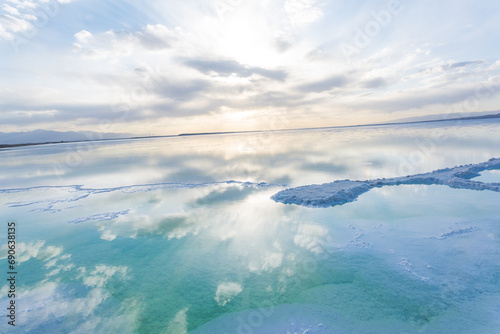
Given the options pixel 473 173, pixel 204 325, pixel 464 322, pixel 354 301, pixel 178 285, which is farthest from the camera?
pixel 473 173

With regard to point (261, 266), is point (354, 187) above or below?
above

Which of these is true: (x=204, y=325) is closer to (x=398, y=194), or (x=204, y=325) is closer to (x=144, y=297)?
(x=144, y=297)

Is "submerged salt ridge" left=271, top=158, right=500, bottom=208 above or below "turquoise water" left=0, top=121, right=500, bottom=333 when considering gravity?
above

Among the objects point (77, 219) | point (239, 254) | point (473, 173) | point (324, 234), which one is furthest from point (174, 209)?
point (473, 173)

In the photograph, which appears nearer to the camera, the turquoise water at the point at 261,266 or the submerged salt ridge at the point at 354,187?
the turquoise water at the point at 261,266

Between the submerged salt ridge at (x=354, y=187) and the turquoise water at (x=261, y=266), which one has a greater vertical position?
the submerged salt ridge at (x=354, y=187)

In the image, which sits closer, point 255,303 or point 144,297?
point 255,303

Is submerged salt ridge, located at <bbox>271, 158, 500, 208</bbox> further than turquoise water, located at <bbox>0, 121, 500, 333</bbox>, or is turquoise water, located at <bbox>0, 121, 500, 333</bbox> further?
submerged salt ridge, located at <bbox>271, 158, 500, 208</bbox>

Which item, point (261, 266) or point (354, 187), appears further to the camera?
point (354, 187)
